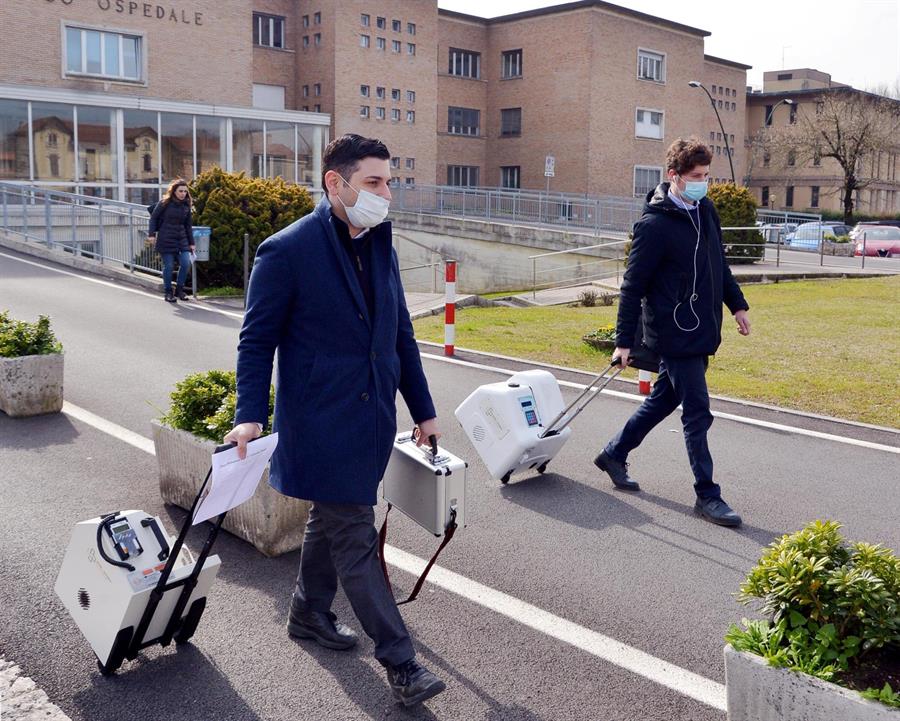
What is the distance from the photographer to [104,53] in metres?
36.0

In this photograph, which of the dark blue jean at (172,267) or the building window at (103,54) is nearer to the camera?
the dark blue jean at (172,267)

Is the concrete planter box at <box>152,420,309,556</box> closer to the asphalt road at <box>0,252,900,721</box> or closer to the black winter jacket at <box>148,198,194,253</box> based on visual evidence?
the asphalt road at <box>0,252,900,721</box>

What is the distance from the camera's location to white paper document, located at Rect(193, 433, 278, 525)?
3.35m

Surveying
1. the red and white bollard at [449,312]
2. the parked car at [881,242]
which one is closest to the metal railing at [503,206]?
the parked car at [881,242]

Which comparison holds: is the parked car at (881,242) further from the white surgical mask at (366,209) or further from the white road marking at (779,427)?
the white surgical mask at (366,209)

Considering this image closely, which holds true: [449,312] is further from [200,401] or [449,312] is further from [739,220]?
[739,220]

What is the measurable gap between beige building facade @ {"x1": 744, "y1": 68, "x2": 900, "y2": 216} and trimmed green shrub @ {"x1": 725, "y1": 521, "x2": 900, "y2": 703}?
67.6 meters

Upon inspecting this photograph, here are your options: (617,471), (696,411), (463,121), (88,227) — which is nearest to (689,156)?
(696,411)

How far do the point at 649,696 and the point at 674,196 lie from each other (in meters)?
3.12

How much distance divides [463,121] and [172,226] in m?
44.8

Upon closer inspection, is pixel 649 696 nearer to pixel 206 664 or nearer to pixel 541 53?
pixel 206 664

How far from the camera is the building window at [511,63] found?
186 ft

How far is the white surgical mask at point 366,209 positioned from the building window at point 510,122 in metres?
54.8

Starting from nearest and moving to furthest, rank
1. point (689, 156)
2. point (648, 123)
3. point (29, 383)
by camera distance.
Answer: point (689, 156) → point (29, 383) → point (648, 123)
